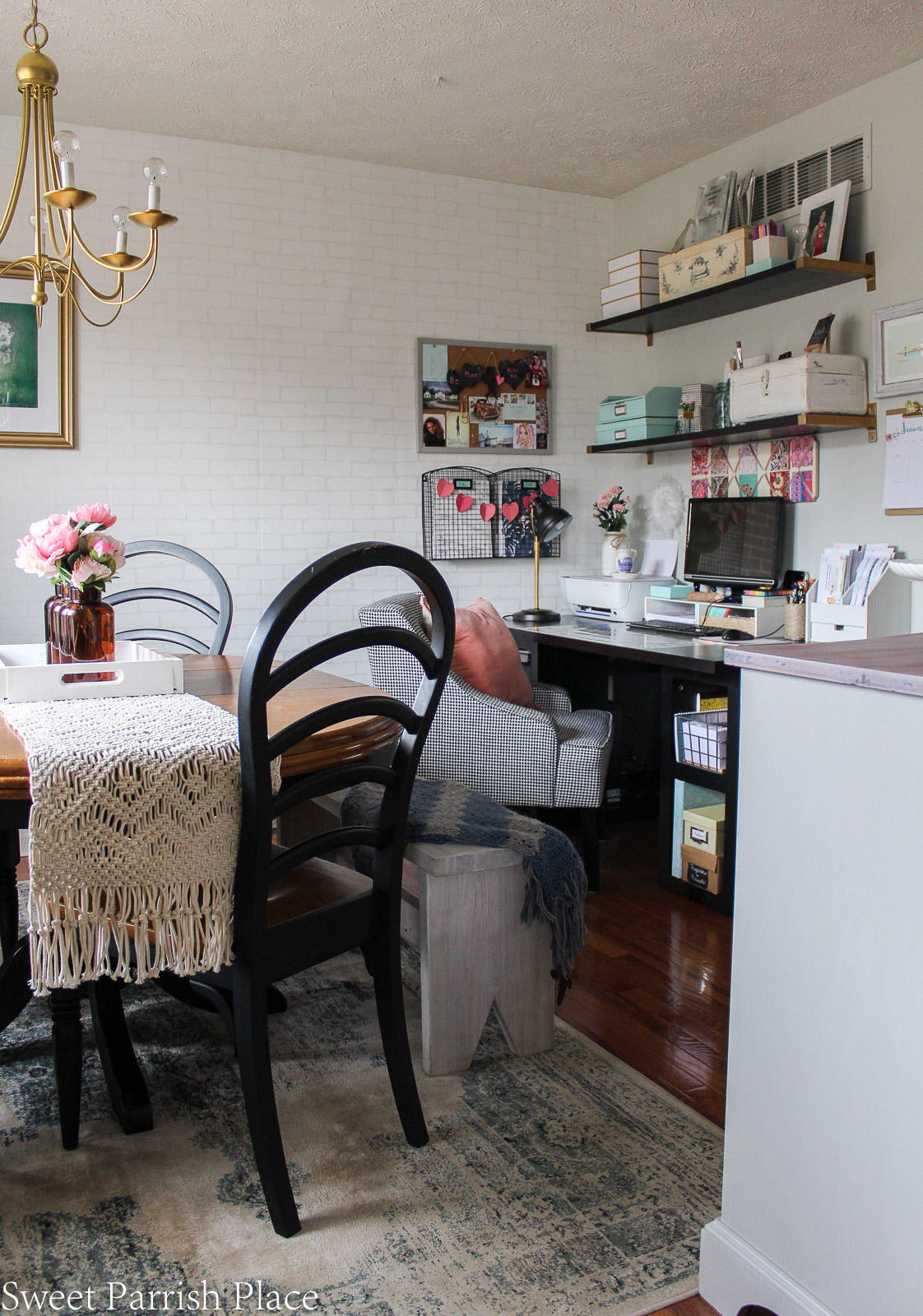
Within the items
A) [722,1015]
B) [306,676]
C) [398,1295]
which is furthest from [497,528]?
[398,1295]

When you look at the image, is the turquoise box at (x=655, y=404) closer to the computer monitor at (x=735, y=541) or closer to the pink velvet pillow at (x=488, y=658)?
the computer monitor at (x=735, y=541)

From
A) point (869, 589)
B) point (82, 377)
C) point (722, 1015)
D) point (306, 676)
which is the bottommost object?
point (722, 1015)

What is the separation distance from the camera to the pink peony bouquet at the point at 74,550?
2006 mm

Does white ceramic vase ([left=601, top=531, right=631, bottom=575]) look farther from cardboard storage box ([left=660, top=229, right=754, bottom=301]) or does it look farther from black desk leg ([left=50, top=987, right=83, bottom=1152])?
black desk leg ([left=50, top=987, right=83, bottom=1152])

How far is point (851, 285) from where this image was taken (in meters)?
3.64

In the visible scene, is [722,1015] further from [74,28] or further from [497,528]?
[74,28]

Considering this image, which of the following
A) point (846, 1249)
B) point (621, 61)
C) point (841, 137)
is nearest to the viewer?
point (846, 1249)

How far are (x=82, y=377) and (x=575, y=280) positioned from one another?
7.35ft

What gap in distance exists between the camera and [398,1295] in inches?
57.7

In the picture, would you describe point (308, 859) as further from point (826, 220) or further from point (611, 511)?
point (611, 511)

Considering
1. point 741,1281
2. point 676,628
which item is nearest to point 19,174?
point 741,1281

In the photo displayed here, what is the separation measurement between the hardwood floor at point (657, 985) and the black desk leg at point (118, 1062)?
939mm
